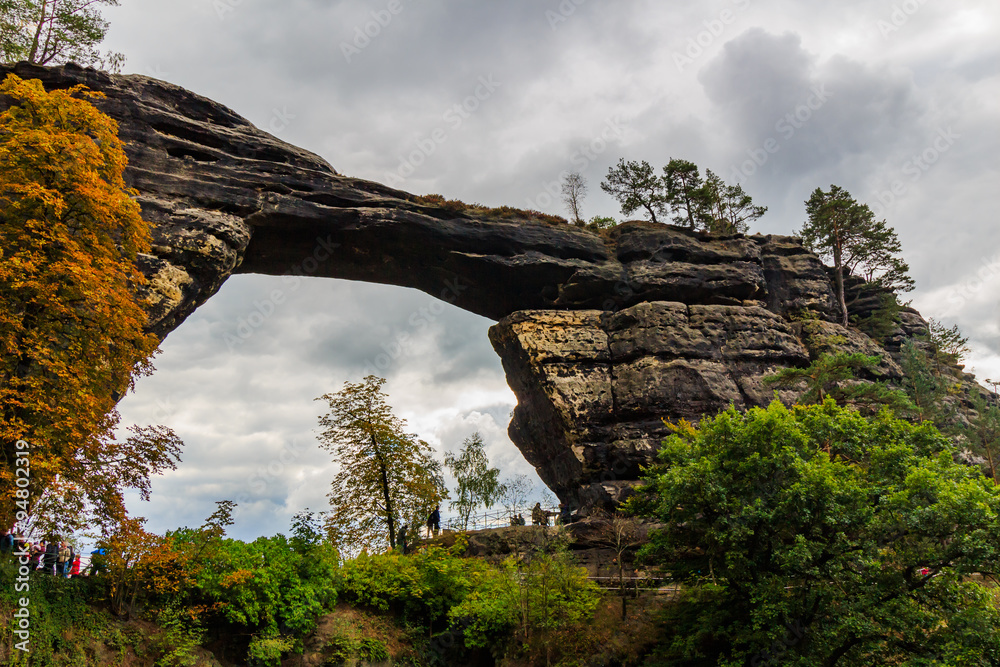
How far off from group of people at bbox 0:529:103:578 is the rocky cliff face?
31.5 ft

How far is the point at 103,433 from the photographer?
12562 millimetres

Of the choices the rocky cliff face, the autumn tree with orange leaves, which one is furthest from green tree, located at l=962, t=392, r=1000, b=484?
the autumn tree with orange leaves

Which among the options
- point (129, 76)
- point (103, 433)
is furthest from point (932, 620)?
point (129, 76)

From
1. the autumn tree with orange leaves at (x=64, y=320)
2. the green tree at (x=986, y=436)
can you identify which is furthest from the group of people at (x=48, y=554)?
the green tree at (x=986, y=436)

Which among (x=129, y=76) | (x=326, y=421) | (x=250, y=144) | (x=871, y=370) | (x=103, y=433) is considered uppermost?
(x=129, y=76)

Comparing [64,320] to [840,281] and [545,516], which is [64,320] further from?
[840,281]

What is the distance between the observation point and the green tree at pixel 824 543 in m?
12.5

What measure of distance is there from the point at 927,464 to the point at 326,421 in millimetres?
17968

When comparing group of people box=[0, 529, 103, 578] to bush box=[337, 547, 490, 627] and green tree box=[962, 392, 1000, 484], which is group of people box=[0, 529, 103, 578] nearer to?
bush box=[337, 547, 490, 627]

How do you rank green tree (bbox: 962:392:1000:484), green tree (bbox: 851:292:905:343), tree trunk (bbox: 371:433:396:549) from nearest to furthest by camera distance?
tree trunk (bbox: 371:433:396:549)
green tree (bbox: 962:392:1000:484)
green tree (bbox: 851:292:905:343)

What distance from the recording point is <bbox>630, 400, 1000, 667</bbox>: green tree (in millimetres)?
12500

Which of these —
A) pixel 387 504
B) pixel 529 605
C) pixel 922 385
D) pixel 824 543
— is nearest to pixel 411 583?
pixel 387 504

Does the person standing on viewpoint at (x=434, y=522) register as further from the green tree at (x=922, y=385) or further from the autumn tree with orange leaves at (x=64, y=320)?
the green tree at (x=922, y=385)

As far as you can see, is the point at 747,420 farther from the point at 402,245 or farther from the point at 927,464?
the point at 402,245
